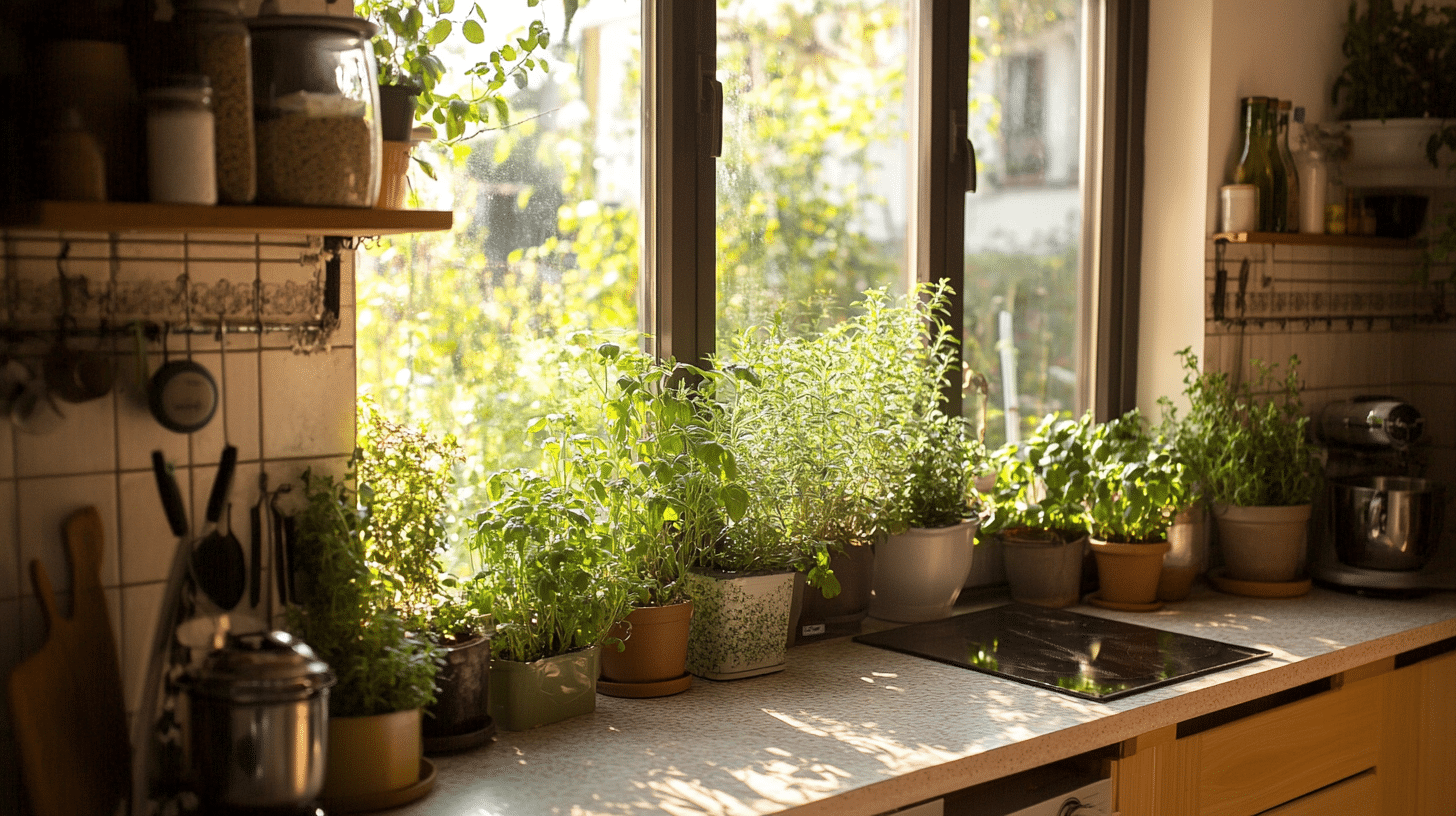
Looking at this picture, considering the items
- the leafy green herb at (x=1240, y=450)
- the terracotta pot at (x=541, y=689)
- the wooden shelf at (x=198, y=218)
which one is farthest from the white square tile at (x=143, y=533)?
the leafy green herb at (x=1240, y=450)

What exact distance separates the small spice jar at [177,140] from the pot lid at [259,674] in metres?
0.46

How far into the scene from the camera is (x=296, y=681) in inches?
49.6

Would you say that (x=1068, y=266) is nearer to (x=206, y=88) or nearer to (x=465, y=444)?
(x=465, y=444)

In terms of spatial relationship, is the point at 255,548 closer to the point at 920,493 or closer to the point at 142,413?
the point at 142,413

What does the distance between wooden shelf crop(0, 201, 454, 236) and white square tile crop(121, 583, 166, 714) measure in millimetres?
452

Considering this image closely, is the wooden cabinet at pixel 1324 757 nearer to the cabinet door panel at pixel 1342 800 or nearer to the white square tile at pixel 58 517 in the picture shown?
the cabinet door panel at pixel 1342 800

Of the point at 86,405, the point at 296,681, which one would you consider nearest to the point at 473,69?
the point at 86,405

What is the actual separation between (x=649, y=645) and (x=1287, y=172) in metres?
1.85

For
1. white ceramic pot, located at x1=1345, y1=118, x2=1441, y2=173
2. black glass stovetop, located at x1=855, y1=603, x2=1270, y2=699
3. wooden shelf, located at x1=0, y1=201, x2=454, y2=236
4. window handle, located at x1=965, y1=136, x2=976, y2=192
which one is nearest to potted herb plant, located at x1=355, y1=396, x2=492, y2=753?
wooden shelf, located at x1=0, y1=201, x2=454, y2=236

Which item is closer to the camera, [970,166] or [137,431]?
[137,431]

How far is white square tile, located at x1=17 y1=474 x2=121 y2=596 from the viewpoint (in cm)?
143

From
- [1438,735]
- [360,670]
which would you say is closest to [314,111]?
[360,670]

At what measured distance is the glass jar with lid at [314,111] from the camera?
4.43ft

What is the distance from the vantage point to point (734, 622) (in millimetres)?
1946
